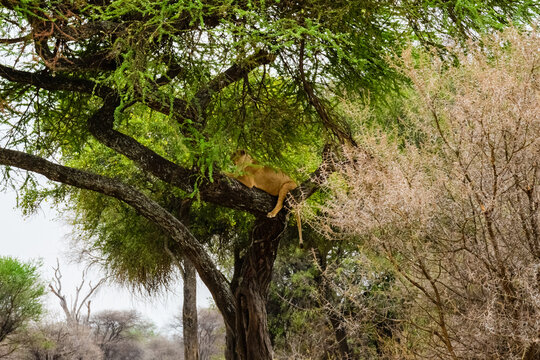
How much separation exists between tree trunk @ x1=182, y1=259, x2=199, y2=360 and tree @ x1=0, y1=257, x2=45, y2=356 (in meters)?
8.44

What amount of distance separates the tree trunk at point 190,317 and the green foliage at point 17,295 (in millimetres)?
8438

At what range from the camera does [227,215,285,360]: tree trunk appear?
20.8 ft

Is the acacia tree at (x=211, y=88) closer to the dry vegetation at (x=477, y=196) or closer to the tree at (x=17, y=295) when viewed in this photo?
the dry vegetation at (x=477, y=196)

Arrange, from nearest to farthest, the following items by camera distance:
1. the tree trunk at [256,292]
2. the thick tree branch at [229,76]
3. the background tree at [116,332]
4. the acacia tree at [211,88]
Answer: the acacia tree at [211,88]
the thick tree branch at [229,76]
the tree trunk at [256,292]
the background tree at [116,332]

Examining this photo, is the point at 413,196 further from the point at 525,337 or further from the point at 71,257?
the point at 71,257

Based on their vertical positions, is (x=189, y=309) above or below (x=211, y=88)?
below

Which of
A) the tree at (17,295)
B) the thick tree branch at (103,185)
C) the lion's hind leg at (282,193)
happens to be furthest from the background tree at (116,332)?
the lion's hind leg at (282,193)

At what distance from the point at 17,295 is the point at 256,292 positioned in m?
12.8

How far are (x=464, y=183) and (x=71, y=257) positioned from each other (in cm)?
1146

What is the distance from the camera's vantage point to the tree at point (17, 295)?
16406 millimetres

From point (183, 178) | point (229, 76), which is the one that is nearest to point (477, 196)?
point (183, 178)

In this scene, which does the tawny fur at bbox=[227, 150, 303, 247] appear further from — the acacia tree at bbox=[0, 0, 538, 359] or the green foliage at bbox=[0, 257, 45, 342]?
the green foliage at bbox=[0, 257, 45, 342]

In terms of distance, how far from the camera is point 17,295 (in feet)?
54.6

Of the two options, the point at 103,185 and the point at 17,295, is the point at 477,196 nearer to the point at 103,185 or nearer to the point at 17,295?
the point at 103,185
